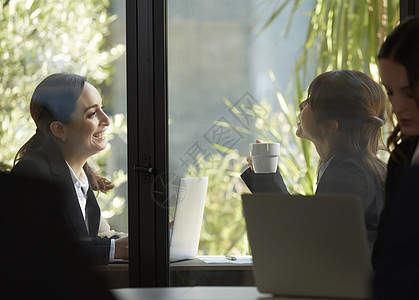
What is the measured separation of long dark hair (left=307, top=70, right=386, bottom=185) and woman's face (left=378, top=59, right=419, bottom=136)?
1003 millimetres

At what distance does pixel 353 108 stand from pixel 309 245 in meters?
1.56

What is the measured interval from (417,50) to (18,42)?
213 cm

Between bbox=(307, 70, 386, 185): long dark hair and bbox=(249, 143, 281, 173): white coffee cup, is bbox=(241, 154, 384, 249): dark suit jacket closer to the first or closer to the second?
bbox=(307, 70, 386, 185): long dark hair

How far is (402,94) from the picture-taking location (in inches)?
78.0

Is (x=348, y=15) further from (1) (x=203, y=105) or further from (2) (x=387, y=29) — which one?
(1) (x=203, y=105)

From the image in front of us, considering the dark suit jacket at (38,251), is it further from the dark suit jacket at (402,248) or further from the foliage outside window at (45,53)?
the foliage outside window at (45,53)

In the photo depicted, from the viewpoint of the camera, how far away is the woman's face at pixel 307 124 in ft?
10.1

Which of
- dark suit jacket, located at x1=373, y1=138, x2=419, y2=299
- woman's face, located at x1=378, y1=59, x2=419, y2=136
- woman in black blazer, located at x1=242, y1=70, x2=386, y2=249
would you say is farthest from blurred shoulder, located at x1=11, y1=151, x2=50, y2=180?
dark suit jacket, located at x1=373, y1=138, x2=419, y2=299

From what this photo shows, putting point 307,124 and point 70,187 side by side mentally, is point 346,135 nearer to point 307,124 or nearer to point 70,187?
point 307,124

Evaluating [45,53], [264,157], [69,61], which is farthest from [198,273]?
[45,53]

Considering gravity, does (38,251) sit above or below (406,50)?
below

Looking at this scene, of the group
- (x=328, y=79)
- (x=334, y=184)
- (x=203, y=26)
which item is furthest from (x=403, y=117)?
(x=203, y=26)

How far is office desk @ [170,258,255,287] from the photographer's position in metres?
3.13

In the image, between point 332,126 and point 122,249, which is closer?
point 332,126
